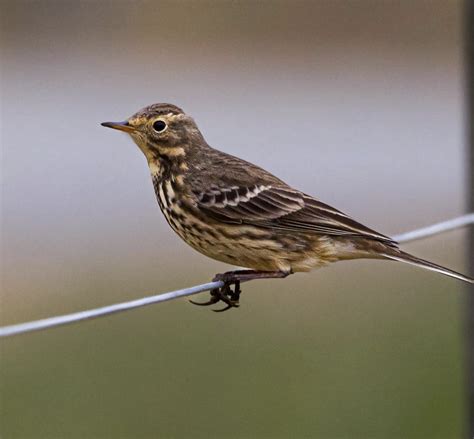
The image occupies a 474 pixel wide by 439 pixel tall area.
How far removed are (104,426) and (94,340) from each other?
1320mm

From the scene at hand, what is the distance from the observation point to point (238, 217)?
23.8ft

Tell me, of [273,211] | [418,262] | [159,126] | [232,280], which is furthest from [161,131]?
[418,262]

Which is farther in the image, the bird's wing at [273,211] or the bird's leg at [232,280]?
the bird's wing at [273,211]

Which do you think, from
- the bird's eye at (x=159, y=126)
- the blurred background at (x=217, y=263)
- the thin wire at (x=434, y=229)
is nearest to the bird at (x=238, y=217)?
the bird's eye at (x=159, y=126)

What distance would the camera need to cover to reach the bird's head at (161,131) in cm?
743

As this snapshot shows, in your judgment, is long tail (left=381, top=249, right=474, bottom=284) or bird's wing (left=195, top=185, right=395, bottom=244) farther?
bird's wing (left=195, top=185, right=395, bottom=244)

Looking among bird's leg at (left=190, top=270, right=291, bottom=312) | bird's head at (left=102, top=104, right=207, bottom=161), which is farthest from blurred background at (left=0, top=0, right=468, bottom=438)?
bird's head at (left=102, top=104, right=207, bottom=161)

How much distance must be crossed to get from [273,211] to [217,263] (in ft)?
17.7

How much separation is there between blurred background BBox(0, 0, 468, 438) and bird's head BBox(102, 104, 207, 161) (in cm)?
179

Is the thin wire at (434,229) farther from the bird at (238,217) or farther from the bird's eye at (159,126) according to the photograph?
the bird's eye at (159,126)

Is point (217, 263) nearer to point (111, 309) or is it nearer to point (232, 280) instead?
point (232, 280)

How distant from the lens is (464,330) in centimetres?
732

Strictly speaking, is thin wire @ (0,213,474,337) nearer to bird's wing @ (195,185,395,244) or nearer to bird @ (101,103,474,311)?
bird @ (101,103,474,311)

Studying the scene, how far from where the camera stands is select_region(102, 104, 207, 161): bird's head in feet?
24.4
